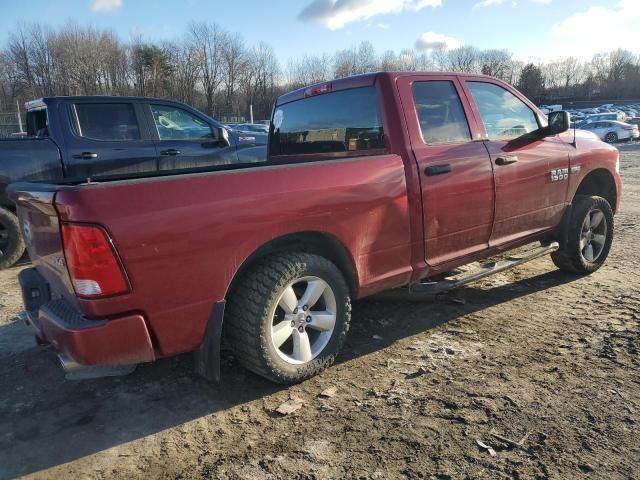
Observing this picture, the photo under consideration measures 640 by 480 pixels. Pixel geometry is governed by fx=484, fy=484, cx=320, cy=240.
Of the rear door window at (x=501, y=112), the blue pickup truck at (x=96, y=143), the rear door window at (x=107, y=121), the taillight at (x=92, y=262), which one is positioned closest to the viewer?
the taillight at (x=92, y=262)

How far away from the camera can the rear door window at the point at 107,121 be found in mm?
5891

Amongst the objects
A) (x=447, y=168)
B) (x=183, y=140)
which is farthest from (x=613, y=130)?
(x=447, y=168)

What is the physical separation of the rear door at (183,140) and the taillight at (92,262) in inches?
157

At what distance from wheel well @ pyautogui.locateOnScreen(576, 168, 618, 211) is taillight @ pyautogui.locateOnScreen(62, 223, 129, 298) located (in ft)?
15.0

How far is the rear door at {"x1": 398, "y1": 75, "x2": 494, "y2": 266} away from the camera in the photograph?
345 centimetres

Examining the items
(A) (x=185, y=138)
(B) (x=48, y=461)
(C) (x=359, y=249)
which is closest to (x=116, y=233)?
(B) (x=48, y=461)

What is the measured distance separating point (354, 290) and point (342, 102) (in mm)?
1504

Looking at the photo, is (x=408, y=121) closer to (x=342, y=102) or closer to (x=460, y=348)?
(x=342, y=102)

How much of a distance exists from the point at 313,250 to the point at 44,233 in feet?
5.01

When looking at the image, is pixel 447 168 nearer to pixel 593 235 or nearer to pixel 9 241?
pixel 593 235

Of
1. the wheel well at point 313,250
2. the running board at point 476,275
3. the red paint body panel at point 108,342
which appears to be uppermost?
the wheel well at point 313,250

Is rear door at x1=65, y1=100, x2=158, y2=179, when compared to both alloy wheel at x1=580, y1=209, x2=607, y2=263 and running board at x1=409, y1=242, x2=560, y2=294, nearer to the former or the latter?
running board at x1=409, y1=242, x2=560, y2=294

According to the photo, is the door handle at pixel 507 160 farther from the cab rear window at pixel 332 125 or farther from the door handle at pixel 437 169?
the cab rear window at pixel 332 125

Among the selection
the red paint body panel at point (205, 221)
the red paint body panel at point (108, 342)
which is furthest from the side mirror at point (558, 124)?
the red paint body panel at point (108, 342)
